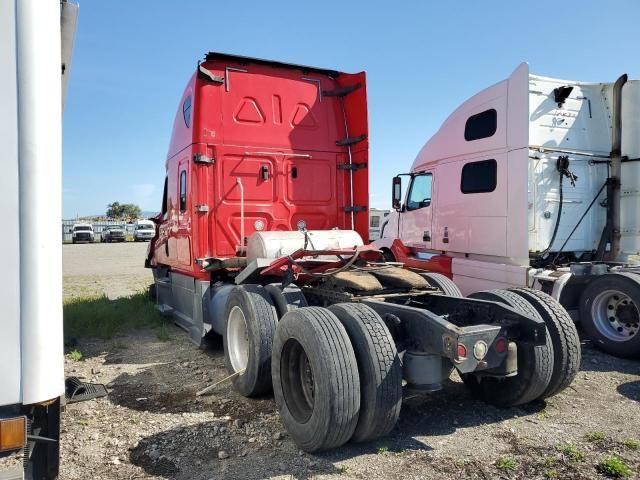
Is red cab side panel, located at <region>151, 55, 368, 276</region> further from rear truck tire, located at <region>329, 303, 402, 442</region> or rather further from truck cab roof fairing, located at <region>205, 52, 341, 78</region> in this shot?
rear truck tire, located at <region>329, 303, 402, 442</region>

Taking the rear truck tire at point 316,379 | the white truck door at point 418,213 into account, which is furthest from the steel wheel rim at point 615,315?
the rear truck tire at point 316,379

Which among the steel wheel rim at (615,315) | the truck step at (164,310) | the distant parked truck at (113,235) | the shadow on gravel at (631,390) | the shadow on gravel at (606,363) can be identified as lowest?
the shadow on gravel at (631,390)

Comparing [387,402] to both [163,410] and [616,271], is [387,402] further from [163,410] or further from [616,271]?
[616,271]

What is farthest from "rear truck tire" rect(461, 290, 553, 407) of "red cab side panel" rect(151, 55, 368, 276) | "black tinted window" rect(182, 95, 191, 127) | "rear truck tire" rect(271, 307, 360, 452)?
"black tinted window" rect(182, 95, 191, 127)

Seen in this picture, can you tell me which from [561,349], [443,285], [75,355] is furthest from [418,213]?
[75,355]

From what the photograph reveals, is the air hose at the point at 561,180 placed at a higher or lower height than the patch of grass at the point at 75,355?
higher

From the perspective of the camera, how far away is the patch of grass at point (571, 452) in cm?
344

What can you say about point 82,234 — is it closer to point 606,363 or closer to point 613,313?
point 613,313

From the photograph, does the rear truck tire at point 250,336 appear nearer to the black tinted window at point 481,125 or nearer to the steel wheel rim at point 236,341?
the steel wheel rim at point 236,341

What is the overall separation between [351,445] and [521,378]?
146 cm

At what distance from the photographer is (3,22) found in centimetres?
206

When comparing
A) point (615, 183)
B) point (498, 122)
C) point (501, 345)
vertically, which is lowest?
point (501, 345)

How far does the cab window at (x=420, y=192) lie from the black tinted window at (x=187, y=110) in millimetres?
4481

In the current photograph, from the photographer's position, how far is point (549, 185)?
7355mm
